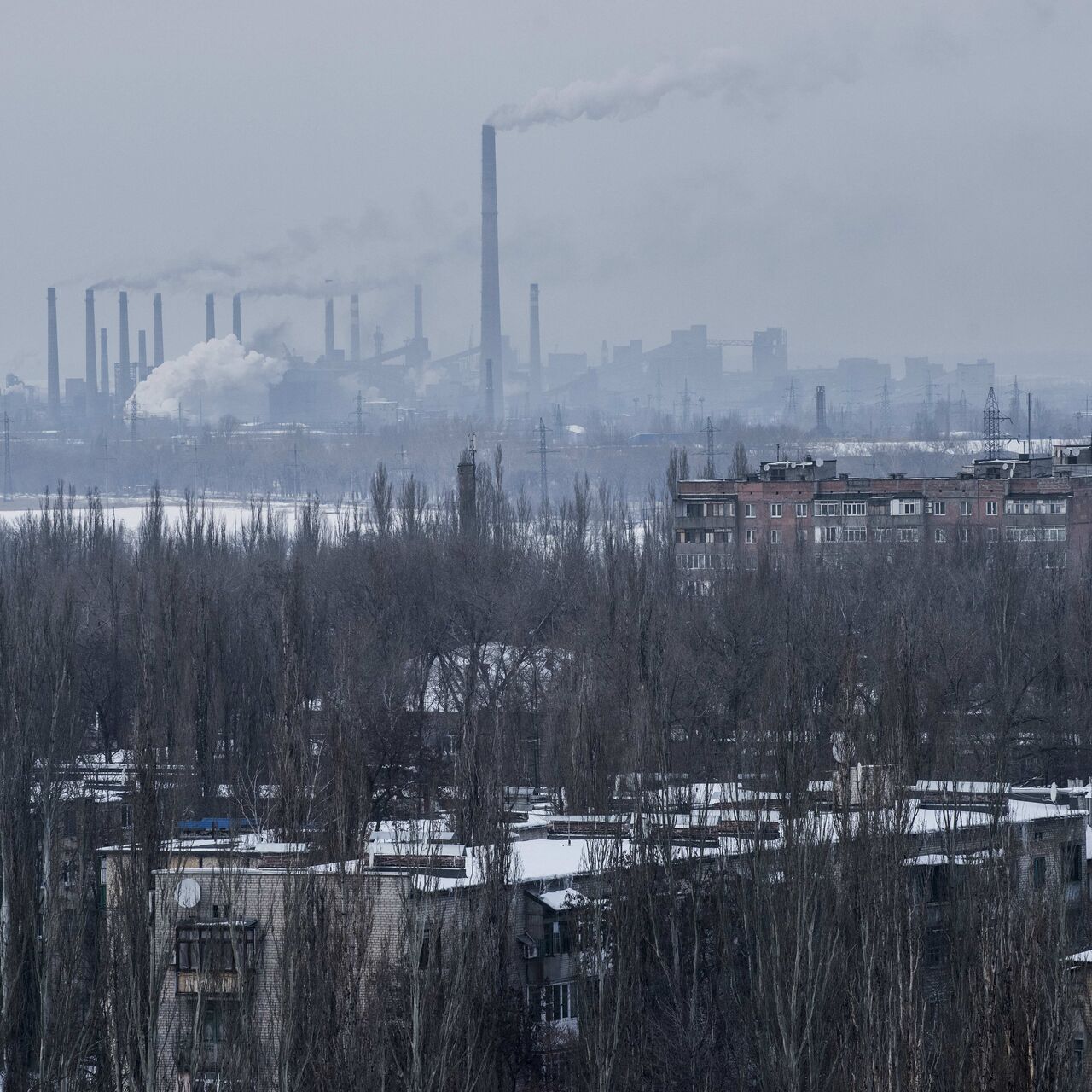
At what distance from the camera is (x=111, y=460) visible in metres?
54.2

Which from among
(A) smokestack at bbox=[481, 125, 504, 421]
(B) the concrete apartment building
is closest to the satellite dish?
(B) the concrete apartment building

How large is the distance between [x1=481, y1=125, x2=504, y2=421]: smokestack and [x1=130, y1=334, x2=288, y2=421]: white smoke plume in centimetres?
759

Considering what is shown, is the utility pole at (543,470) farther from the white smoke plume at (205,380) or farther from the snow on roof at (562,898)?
the snow on roof at (562,898)

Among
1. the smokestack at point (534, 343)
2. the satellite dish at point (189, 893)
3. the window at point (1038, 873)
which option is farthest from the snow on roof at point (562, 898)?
the smokestack at point (534, 343)

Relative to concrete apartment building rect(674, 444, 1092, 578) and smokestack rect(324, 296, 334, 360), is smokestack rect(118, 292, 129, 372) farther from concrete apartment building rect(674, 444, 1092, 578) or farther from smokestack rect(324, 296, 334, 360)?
concrete apartment building rect(674, 444, 1092, 578)

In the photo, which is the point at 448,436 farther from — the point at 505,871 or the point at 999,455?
the point at 505,871

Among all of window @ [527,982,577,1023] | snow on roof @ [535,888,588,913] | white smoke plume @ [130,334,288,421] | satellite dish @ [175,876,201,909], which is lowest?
window @ [527,982,577,1023]

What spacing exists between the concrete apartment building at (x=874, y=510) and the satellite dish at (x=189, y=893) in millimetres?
14930

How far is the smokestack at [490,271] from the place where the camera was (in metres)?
56.7

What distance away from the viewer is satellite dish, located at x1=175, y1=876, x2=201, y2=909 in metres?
8.70

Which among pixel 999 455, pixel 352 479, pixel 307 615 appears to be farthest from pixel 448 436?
pixel 307 615

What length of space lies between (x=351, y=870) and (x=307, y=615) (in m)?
9.86

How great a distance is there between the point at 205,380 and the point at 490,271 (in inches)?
404

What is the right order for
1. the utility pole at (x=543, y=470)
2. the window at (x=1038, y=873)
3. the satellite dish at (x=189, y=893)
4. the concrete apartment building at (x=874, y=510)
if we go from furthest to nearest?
1. the utility pole at (x=543, y=470)
2. the concrete apartment building at (x=874, y=510)
3. the satellite dish at (x=189, y=893)
4. the window at (x=1038, y=873)
